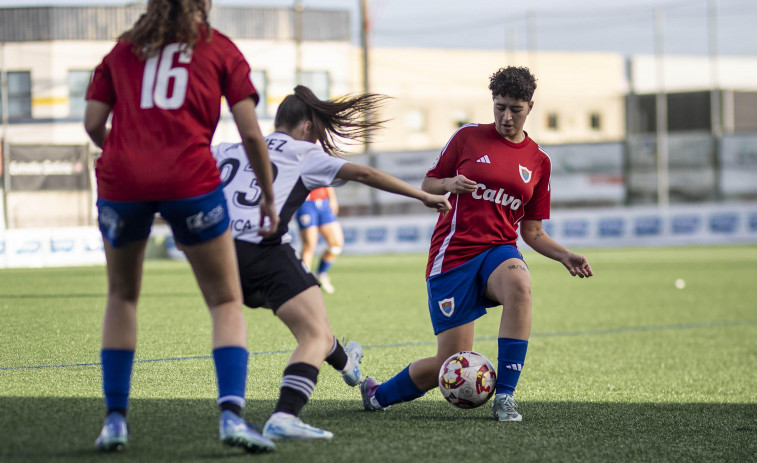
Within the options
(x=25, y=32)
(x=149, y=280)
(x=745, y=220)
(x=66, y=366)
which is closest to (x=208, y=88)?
(x=66, y=366)

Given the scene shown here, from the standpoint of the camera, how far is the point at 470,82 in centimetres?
4897

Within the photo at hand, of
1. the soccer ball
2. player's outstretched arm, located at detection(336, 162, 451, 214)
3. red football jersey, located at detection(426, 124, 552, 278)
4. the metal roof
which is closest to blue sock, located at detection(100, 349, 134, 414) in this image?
player's outstretched arm, located at detection(336, 162, 451, 214)

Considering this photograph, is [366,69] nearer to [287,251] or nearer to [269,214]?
[287,251]

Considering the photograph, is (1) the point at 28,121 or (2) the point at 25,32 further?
(2) the point at 25,32

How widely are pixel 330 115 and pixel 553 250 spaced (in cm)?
163

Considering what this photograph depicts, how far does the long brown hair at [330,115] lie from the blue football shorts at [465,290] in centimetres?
89

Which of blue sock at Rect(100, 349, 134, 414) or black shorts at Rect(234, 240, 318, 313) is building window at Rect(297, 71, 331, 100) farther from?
blue sock at Rect(100, 349, 134, 414)

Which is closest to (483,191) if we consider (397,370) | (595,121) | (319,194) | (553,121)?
(397,370)

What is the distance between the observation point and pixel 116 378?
3820 mm

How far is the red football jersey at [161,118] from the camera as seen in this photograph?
3514 mm

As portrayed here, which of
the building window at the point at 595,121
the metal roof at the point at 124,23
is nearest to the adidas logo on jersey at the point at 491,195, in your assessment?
the metal roof at the point at 124,23

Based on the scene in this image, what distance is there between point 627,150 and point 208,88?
77.2 ft

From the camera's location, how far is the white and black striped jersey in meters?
4.20

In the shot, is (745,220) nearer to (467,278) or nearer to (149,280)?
(149,280)
